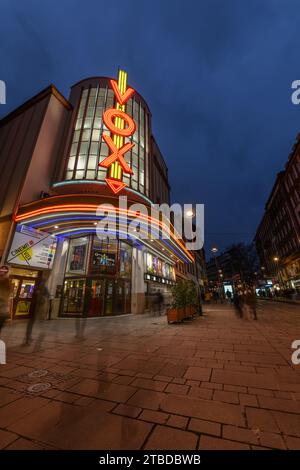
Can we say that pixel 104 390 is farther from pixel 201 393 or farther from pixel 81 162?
pixel 81 162

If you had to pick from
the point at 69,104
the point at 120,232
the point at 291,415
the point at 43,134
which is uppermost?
the point at 69,104

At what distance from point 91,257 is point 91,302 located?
3.14 m

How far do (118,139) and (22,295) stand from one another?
510 inches

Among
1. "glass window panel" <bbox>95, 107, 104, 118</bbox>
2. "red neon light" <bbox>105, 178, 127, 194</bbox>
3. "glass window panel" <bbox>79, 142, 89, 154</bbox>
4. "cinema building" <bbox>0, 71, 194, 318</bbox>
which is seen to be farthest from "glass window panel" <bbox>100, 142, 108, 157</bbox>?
"red neon light" <bbox>105, 178, 127, 194</bbox>

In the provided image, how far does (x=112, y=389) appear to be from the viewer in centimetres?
316

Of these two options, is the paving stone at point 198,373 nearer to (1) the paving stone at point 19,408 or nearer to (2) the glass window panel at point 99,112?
(1) the paving stone at point 19,408

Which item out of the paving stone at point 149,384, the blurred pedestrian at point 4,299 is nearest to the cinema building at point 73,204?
the blurred pedestrian at point 4,299

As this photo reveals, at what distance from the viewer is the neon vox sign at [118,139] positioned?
12903 mm

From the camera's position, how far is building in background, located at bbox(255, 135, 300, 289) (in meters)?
33.1

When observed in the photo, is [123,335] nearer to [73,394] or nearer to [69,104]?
[73,394]

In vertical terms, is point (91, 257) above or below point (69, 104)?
below

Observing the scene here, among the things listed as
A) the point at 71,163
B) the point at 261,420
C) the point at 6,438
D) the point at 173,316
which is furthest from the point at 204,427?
the point at 71,163

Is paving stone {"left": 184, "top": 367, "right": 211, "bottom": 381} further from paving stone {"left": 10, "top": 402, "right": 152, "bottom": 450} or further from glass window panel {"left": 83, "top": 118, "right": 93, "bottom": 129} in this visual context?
glass window panel {"left": 83, "top": 118, "right": 93, "bottom": 129}

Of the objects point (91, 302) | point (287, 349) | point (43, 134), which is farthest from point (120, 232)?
point (287, 349)
